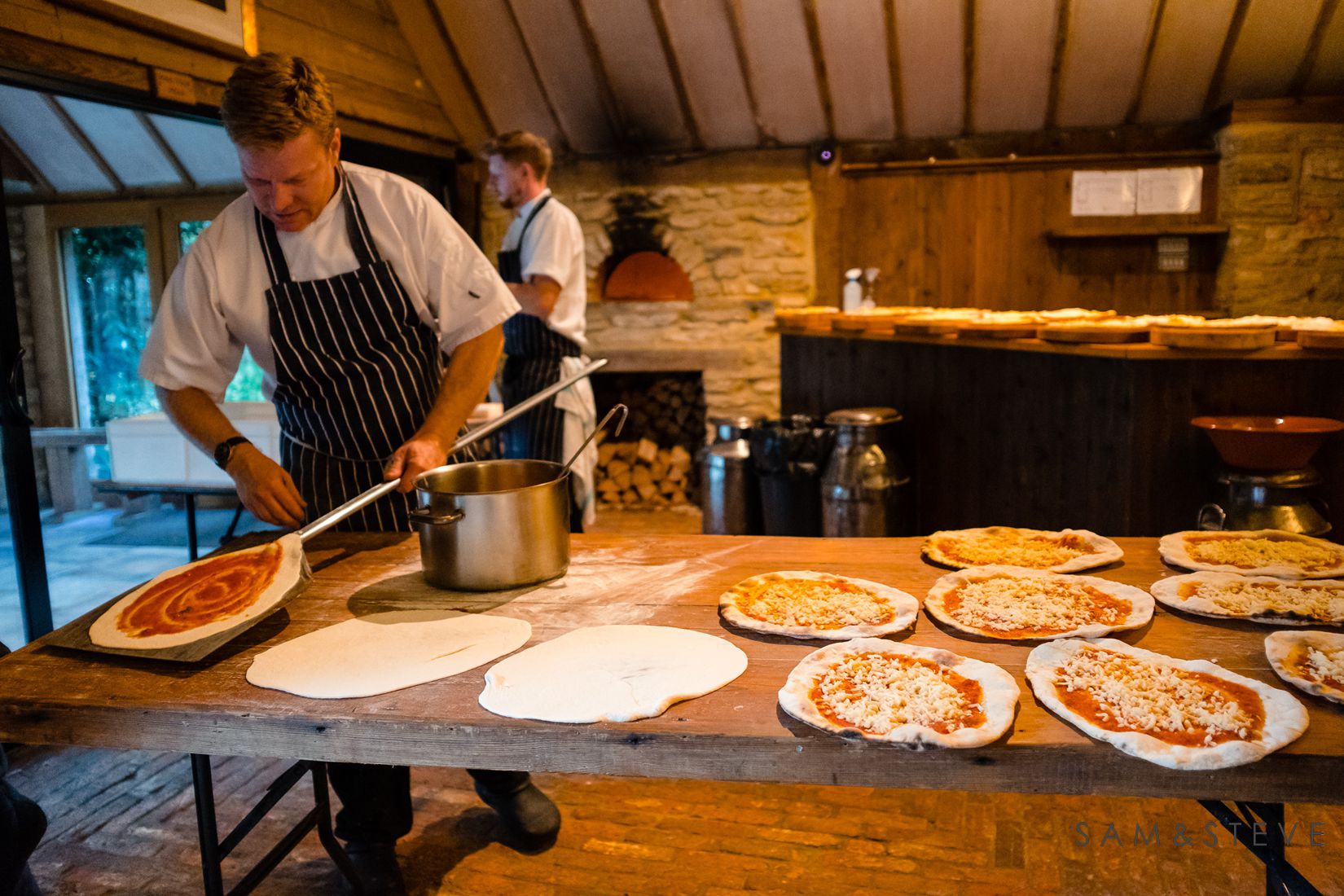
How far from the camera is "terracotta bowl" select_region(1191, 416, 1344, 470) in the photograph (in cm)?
285

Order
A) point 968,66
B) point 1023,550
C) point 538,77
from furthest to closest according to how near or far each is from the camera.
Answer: point 538,77, point 968,66, point 1023,550

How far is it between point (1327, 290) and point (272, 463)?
6.25 m

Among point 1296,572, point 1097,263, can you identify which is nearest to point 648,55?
point 1097,263

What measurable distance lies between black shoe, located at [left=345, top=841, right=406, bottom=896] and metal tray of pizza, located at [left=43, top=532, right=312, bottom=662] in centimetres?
81

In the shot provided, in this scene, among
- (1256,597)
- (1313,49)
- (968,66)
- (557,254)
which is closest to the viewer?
(1256,597)

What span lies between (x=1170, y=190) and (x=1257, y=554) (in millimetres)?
5006

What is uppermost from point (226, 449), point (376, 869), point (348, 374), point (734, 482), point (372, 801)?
point (348, 374)

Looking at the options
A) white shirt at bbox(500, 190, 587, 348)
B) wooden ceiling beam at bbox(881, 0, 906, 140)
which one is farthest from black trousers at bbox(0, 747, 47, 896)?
wooden ceiling beam at bbox(881, 0, 906, 140)

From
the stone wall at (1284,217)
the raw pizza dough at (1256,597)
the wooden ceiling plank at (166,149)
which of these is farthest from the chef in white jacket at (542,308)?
the stone wall at (1284,217)

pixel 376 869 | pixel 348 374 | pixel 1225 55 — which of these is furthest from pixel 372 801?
pixel 1225 55

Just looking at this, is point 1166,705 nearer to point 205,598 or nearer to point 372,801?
point 205,598

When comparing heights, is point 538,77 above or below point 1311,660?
above

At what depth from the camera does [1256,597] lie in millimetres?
1560

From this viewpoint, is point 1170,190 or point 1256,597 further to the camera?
point 1170,190
